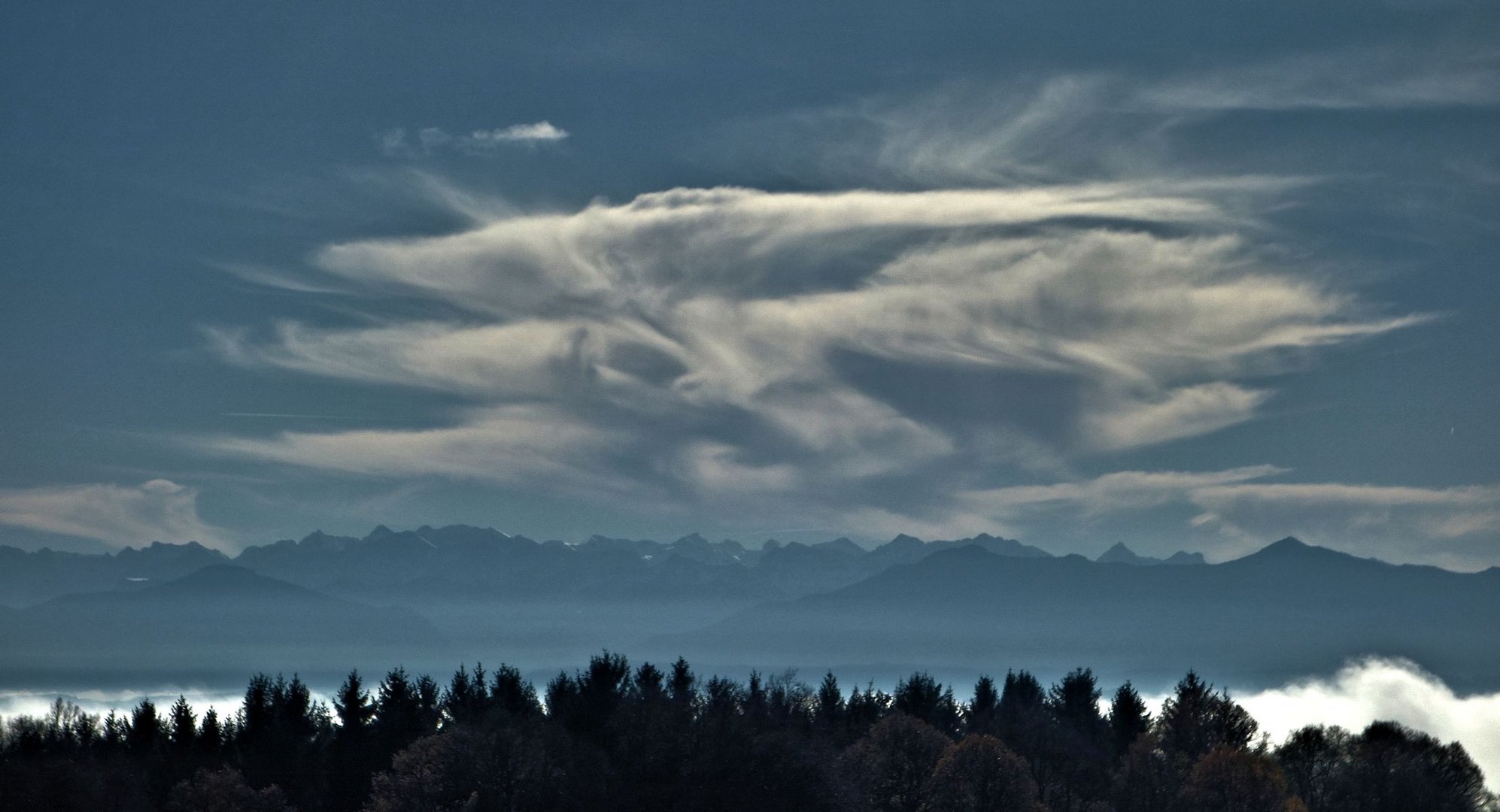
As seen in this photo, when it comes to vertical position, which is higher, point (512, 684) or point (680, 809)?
point (512, 684)

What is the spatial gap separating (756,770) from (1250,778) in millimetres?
57344

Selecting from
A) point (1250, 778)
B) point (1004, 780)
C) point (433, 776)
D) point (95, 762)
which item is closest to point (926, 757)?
point (1004, 780)

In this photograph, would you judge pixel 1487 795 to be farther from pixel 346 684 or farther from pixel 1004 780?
pixel 346 684

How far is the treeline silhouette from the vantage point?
140625mm

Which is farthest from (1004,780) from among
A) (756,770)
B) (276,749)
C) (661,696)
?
(276,749)

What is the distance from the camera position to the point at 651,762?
477ft

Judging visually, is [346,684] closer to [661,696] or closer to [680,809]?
[661,696]

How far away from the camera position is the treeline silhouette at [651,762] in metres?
141

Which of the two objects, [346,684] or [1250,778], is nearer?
[1250,778]

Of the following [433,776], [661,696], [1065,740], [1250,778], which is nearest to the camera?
[433,776]

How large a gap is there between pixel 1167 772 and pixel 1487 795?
47.7 meters

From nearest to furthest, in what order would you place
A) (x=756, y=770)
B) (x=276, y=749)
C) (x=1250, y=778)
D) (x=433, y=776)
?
(x=433, y=776) < (x=756, y=770) < (x=1250, y=778) < (x=276, y=749)

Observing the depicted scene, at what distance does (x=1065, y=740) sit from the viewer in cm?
19650

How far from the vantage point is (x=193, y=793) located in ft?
468
